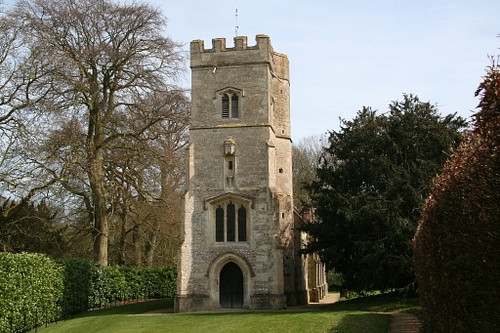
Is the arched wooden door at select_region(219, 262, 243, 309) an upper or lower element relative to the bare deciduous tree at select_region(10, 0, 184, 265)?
lower

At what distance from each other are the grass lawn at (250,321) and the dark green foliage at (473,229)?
7777 millimetres

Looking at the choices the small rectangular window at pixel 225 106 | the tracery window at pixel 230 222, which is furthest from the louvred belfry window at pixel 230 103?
the tracery window at pixel 230 222

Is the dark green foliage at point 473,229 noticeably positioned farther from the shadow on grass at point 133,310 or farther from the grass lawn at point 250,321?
the shadow on grass at point 133,310

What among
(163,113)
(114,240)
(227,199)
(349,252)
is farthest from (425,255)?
(114,240)

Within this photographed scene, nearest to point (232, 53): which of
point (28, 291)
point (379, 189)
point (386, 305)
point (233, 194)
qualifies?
point (233, 194)

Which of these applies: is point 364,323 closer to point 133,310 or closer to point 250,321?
point 250,321

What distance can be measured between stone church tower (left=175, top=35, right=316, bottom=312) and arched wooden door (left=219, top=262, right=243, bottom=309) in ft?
0.15

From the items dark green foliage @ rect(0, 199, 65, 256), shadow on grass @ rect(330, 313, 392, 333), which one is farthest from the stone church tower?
dark green foliage @ rect(0, 199, 65, 256)

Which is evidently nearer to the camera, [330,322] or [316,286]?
[330,322]

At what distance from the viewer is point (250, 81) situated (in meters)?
28.4

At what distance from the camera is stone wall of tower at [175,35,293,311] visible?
2638 centimetres

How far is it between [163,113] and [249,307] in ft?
34.8

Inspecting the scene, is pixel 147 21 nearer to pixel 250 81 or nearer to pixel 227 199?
pixel 250 81

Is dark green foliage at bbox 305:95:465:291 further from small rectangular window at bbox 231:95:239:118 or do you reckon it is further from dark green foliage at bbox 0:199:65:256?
dark green foliage at bbox 0:199:65:256
